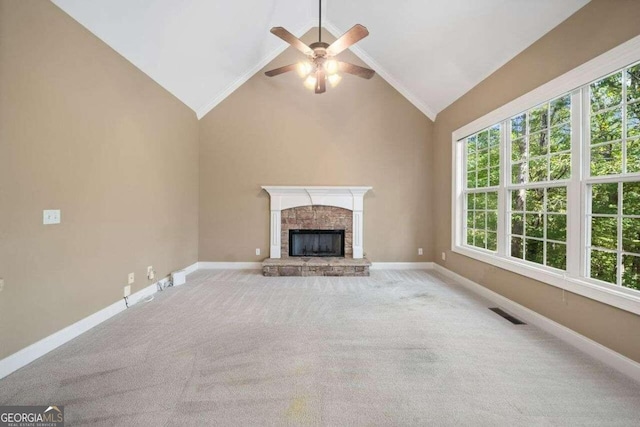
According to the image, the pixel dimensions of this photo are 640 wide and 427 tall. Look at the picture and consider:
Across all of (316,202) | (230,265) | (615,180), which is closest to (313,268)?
(316,202)

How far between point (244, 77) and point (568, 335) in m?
5.57

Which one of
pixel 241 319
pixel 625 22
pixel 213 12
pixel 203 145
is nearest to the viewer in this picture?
pixel 625 22

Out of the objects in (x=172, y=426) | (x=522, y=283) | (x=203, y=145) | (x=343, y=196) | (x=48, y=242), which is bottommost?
(x=172, y=426)

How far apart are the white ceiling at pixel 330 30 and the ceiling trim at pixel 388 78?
0.06 ft

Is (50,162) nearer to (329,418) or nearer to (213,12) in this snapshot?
(213,12)

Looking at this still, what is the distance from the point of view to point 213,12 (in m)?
3.27

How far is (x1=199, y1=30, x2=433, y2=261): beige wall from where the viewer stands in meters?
4.91

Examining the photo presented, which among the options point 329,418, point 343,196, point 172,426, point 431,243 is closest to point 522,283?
point 431,243

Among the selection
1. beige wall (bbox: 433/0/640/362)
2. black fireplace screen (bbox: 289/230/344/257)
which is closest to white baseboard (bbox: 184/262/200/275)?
black fireplace screen (bbox: 289/230/344/257)

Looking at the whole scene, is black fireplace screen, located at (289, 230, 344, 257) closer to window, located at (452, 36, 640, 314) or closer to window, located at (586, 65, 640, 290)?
window, located at (452, 36, 640, 314)

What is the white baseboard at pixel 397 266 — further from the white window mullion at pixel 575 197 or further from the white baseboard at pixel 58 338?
the white baseboard at pixel 58 338

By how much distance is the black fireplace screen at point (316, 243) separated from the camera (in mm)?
4996

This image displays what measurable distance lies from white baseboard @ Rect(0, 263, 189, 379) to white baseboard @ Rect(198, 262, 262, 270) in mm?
1620

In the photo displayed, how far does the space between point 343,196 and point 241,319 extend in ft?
9.40
